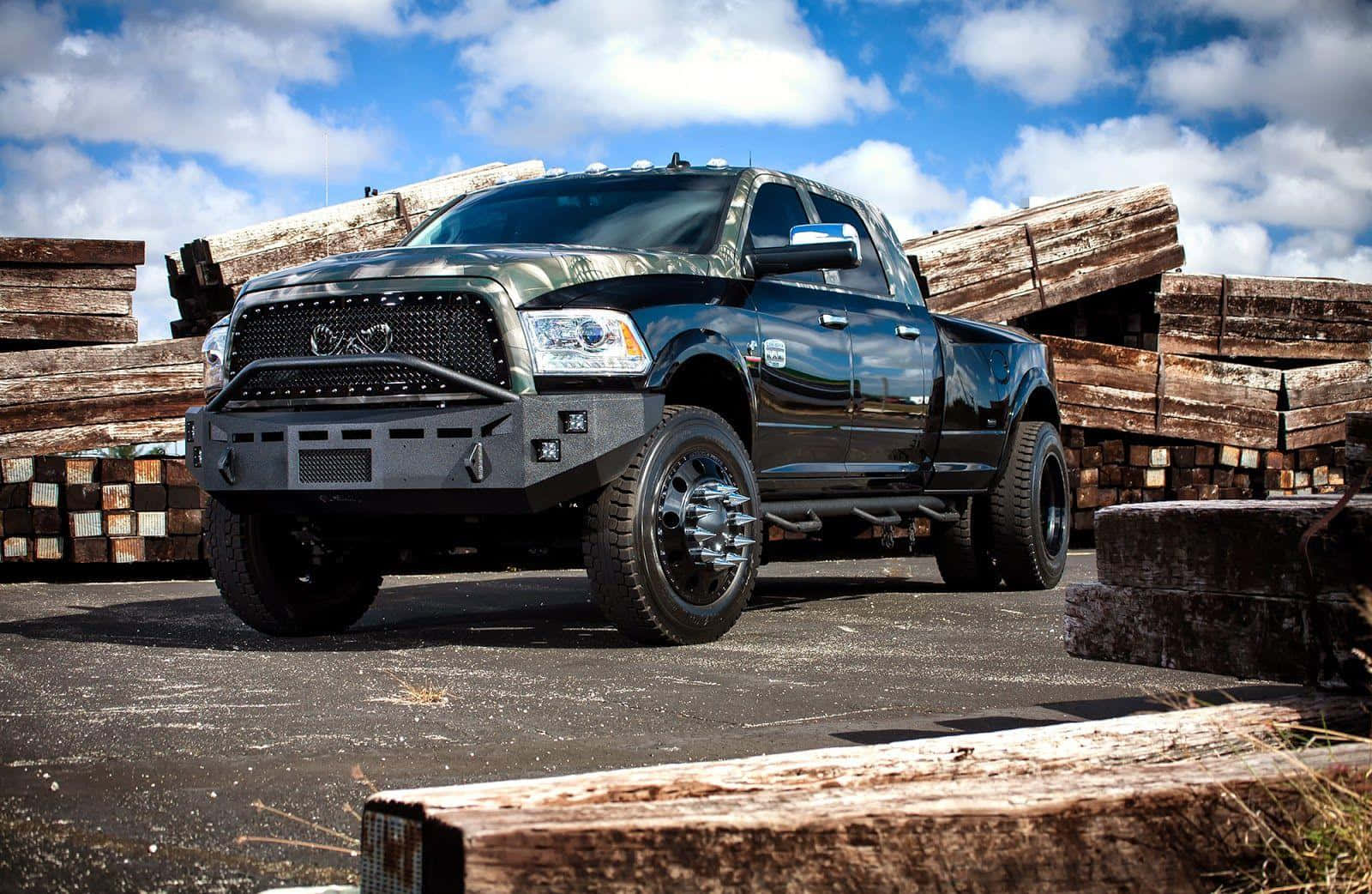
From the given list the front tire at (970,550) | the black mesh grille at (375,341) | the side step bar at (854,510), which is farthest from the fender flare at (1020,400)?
the black mesh grille at (375,341)

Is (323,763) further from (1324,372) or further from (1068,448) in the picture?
(1324,372)

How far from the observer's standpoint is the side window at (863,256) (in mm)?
7656

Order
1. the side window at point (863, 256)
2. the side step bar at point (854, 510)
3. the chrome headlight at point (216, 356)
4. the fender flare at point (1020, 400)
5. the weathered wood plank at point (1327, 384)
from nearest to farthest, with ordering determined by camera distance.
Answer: the chrome headlight at point (216, 356), the side step bar at point (854, 510), the side window at point (863, 256), the fender flare at point (1020, 400), the weathered wood plank at point (1327, 384)

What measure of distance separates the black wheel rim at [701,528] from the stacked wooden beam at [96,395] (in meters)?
5.20

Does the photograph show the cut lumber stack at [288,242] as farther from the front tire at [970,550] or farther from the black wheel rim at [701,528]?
the black wheel rim at [701,528]

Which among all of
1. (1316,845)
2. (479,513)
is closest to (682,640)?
(479,513)

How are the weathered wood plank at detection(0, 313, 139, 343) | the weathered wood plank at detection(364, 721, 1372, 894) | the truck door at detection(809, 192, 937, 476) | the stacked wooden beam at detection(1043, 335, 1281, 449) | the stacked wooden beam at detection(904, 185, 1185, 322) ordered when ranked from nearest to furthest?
the weathered wood plank at detection(364, 721, 1372, 894), the truck door at detection(809, 192, 937, 476), the weathered wood plank at detection(0, 313, 139, 343), the stacked wooden beam at detection(904, 185, 1185, 322), the stacked wooden beam at detection(1043, 335, 1281, 449)

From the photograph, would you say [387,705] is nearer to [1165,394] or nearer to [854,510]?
[854,510]

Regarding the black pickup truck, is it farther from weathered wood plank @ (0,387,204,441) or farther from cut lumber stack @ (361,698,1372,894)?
weathered wood plank @ (0,387,204,441)

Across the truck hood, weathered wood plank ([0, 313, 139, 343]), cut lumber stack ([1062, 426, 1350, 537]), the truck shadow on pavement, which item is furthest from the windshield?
cut lumber stack ([1062, 426, 1350, 537])

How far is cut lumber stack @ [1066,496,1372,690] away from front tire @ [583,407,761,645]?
86.0 inches

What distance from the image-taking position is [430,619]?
24.2ft

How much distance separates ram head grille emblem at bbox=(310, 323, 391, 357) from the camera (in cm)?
571

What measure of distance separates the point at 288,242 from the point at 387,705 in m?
6.18
